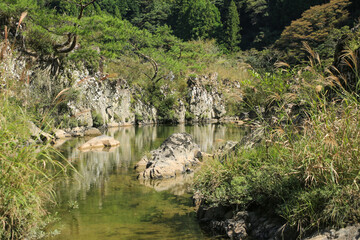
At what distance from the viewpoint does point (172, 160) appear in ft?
28.5

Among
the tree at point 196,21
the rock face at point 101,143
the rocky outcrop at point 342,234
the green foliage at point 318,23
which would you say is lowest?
the rock face at point 101,143

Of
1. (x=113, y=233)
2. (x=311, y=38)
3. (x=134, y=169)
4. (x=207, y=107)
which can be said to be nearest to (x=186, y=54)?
(x=207, y=107)

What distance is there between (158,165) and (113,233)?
11.9 feet

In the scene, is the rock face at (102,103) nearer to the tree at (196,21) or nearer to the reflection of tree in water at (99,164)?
the reflection of tree in water at (99,164)

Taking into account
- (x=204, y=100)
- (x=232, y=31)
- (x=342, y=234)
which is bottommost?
(x=342, y=234)

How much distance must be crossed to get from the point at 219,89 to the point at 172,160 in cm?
2178

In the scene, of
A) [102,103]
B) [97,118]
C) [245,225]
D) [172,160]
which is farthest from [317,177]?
[102,103]

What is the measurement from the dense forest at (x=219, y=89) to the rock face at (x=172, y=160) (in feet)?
6.76

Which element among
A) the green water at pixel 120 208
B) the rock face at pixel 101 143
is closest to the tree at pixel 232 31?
the rock face at pixel 101 143

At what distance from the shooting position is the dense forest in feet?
11.2

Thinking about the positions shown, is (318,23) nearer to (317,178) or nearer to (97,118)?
(97,118)

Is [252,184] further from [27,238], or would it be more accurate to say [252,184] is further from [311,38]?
[311,38]

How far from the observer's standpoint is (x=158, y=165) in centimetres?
820

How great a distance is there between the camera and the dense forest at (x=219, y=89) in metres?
3.41
